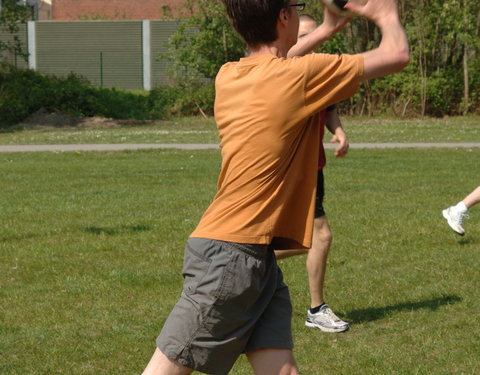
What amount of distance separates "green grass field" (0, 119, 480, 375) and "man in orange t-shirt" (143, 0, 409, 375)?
1.94 m

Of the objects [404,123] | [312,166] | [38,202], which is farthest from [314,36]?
[404,123]

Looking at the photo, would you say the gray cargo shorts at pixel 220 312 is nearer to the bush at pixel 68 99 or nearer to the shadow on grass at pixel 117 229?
the shadow on grass at pixel 117 229

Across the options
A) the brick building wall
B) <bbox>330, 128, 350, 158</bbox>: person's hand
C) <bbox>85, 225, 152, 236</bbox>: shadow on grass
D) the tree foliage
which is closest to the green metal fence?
the tree foliage

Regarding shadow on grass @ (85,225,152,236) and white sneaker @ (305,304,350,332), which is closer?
white sneaker @ (305,304,350,332)

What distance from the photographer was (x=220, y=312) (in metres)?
3.24

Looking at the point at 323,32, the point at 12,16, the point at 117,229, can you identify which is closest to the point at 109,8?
the point at 12,16

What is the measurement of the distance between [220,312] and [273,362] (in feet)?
0.86

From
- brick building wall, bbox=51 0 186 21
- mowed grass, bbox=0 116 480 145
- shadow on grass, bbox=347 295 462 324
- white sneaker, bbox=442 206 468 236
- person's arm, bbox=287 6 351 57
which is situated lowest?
mowed grass, bbox=0 116 480 145

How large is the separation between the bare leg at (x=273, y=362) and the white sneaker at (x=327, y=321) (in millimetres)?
2646

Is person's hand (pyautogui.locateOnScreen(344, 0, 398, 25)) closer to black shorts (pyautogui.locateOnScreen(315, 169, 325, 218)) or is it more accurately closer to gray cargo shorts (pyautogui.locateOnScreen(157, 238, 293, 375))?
gray cargo shorts (pyautogui.locateOnScreen(157, 238, 293, 375))

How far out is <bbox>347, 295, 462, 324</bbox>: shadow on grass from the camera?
6.24 meters

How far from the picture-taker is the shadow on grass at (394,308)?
624 centimetres

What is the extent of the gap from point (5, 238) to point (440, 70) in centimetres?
2255

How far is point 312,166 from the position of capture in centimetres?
332
